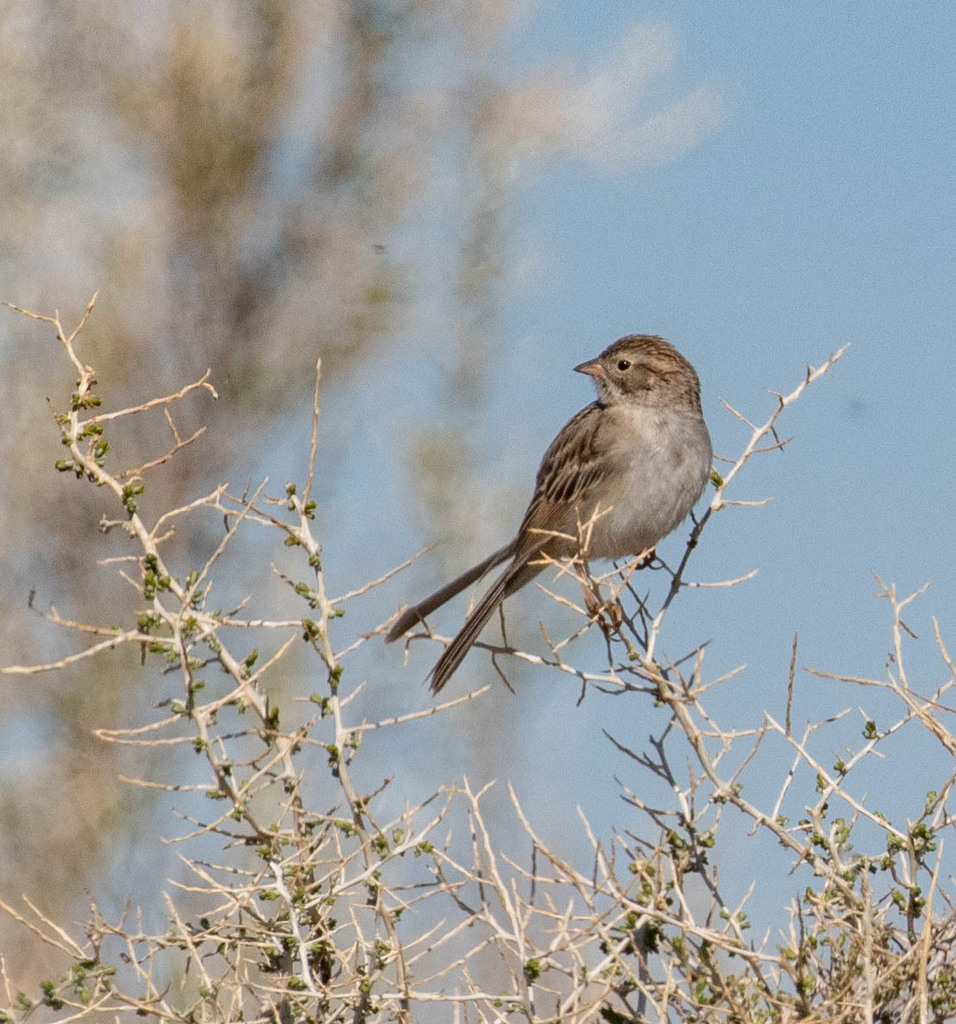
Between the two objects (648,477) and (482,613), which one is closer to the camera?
(482,613)

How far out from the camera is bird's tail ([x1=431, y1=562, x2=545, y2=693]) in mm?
4637

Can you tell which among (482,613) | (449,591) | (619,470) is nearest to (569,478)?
(619,470)

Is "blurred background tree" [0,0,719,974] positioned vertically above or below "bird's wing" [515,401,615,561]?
above

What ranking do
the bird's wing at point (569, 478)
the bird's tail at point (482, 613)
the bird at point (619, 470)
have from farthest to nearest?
the bird's wing at point (569, 478) < the bird at point (619, 470) < the bird's tail at point (482, 613)

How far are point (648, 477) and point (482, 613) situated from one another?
741 millimetres

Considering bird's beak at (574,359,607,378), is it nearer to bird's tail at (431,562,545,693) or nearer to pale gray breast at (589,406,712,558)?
pale gray breast at (589,406,712,558)

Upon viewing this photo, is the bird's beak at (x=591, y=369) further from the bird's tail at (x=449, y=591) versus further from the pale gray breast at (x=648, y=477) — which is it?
the bird's tail at (x=449, y=591)

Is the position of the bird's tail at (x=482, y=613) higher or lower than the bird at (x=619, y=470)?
lower

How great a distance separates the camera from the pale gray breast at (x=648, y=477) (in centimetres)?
536

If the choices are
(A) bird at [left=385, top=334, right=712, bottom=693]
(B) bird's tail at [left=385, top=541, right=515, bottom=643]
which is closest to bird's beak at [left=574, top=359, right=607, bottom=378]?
(A) bird at [left=385, top=334, right=712, bottom=693]

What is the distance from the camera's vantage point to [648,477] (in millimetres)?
5414

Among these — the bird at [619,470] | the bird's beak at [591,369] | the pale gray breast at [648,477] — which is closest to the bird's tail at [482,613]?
the bird at [619,470]

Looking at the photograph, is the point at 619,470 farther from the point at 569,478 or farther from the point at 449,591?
the point at 449,591

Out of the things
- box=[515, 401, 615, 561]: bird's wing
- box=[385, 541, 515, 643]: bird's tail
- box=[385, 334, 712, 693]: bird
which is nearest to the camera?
box=[385, 541, 515, 643]: bird's tail
